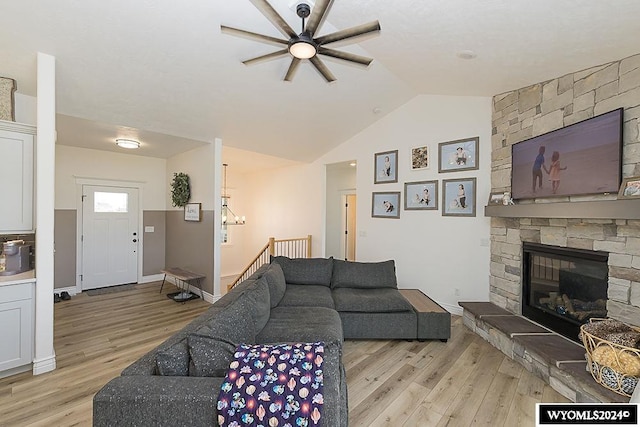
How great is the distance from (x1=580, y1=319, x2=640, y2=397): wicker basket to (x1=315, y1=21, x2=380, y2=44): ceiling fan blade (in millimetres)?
2748

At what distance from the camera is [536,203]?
308cm

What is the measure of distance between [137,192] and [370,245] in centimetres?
477

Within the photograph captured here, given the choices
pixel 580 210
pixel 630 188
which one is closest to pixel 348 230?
pixel 580 210

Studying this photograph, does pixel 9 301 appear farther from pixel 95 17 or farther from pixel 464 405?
pixel 464 405

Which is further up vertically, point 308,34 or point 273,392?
point 308,34

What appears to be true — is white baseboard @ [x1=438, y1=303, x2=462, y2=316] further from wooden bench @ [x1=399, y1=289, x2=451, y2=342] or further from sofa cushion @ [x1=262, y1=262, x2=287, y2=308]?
sofa cushion @ [x1=262, y1=262, x2=287, y2=308]

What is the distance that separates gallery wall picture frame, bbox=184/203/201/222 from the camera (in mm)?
5113

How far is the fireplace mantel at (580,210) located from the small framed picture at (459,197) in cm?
64

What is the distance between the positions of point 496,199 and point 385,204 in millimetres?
1793

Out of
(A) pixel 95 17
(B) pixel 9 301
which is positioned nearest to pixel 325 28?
(A) pixel 95 17

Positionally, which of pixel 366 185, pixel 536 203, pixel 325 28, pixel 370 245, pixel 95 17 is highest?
pixel 325 28

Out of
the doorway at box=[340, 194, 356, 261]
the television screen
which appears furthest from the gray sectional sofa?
the doorway at box=[340, 194, 356, 261]

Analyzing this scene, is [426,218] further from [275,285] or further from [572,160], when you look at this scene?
[275,285]

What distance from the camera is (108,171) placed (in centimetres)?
554
